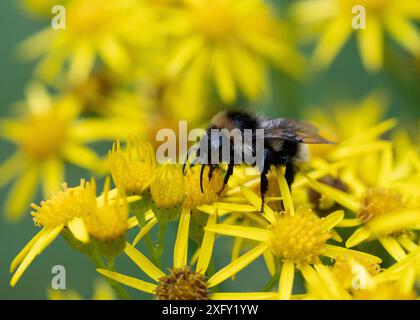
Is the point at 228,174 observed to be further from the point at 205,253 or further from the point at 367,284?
the point at 367,284

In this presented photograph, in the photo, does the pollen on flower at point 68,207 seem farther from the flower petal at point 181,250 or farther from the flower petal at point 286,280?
the flower petal at point 286,280

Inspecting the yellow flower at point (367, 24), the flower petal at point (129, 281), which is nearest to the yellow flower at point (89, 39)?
the yellow flower at point (367, 24)

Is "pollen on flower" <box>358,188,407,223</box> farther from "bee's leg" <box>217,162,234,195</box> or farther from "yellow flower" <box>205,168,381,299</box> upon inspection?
"bee's leg" <box>217,162,234,195</box>

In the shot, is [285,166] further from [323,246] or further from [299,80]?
[299,80]

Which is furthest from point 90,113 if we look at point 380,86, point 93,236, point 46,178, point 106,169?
point 93,236

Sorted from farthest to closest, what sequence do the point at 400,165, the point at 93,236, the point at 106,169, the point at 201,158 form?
the point at 106,169 < the point at 400,165 < the point at 201,158 < the point at 93,236

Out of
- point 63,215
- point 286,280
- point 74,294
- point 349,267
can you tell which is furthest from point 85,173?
point 349,267

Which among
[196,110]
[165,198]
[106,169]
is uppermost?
[196,110]
